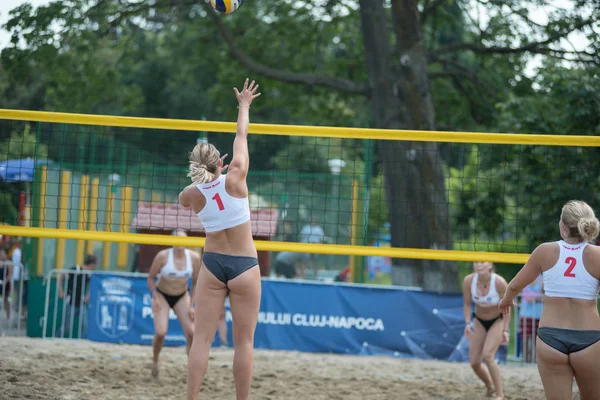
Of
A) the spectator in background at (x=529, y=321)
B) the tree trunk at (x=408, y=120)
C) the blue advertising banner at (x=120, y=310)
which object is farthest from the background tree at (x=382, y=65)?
the blue advertising banner at (x=120, y=310)

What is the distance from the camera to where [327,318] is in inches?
442

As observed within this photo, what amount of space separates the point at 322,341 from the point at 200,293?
6646 millimetres

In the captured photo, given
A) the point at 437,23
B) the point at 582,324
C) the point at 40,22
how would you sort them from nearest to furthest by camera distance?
the point at 582,324, the point at 40,22, the point at 437,23

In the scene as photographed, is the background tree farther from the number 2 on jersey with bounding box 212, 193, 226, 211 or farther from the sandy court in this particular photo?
the number 2 on jersey with bounding box 212, 193, 226, 211

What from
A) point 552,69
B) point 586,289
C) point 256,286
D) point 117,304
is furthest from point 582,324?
point 552,69

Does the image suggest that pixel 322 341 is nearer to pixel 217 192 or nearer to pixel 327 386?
pixel 327 386

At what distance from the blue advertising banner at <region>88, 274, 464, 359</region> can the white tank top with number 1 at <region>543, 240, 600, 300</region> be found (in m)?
6.90

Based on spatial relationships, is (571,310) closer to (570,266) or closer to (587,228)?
(570,266)

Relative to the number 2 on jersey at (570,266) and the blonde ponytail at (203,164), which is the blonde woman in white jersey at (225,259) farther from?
the number 2 on jersey at (570,266)

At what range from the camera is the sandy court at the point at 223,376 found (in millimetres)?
7172

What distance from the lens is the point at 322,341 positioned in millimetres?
11211

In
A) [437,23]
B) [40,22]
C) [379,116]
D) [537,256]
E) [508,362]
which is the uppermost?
[437,23]

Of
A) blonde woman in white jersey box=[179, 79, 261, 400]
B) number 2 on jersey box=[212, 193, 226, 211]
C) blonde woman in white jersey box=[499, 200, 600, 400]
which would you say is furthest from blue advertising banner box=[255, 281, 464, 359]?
blonde woman in white jersey box=[499, 200, 600, 400]

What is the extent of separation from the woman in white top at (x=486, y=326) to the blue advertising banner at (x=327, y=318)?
3018 mm
